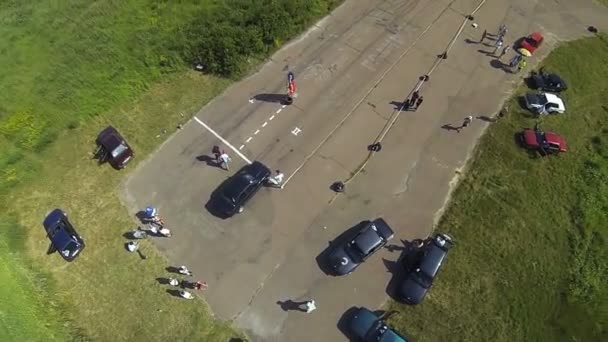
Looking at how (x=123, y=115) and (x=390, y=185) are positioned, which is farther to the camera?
(x=123, y=115)

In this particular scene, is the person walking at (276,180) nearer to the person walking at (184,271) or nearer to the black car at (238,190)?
the black car at (238,190)

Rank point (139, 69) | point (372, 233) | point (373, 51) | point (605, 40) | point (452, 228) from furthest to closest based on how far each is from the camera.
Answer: point (605, 40), point (373, 51), point (139, 69), point (452, 228), point (372, 233)

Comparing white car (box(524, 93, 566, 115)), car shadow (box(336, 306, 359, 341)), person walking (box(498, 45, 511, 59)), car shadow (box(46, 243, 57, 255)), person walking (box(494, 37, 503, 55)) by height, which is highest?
person walking (box(494, 37, 503, 55))

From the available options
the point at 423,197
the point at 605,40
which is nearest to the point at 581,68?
the point at 605,40

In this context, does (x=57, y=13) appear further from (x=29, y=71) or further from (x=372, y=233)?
(x=372, y=233)

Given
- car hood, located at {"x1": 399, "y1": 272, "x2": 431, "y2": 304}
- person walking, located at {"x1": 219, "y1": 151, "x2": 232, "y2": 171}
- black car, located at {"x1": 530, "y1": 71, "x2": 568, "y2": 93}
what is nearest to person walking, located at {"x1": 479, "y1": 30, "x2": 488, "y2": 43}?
black car, located at {"x1": 530, "y1": 71, "x2": 568, "y2": 93}

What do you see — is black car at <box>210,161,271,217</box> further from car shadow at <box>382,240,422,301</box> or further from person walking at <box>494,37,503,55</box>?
person walking at <box>494,37,503,55</box>

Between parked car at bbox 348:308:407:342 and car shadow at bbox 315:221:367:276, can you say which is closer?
parked car at bbox 348:308:407:342
